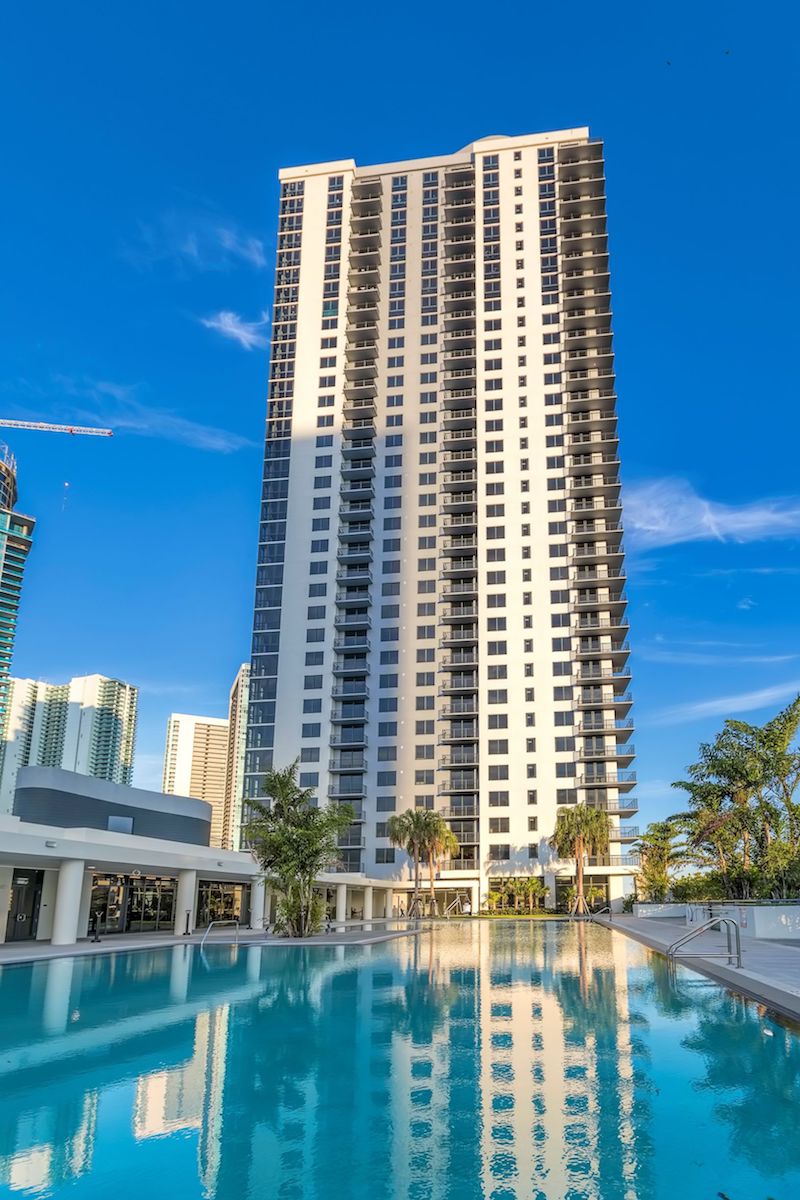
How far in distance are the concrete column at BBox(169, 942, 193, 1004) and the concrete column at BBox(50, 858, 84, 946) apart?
4.01m

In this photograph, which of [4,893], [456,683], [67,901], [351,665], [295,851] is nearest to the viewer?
[67,901]

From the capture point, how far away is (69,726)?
427ft

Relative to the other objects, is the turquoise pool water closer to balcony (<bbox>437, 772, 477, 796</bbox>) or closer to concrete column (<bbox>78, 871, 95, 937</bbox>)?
concrete column (<bbox>78, 871, 95, 937</bbox>)

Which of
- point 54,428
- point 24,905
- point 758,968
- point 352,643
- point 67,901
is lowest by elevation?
point 758,968

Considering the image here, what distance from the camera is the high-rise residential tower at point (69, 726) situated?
124625 mm

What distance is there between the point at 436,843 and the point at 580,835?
11.4 metres

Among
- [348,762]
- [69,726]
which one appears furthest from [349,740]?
[69,726]

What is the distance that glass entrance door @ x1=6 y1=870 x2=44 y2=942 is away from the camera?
34344 mm

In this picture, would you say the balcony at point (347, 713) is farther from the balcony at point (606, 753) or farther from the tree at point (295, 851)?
the tree at point (295, 851)

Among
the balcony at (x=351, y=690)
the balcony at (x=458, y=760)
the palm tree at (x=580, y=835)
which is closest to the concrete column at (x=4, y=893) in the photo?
the palm tree at (x=580, y=835)

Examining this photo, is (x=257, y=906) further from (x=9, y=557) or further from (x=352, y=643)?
(x=9, y=557)

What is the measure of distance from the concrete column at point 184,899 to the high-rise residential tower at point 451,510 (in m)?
39.1

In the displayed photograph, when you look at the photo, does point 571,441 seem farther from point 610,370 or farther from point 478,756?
point 478,756

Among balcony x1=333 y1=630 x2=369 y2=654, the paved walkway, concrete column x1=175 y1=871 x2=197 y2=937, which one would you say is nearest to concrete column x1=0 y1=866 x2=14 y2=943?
the paved walkway
